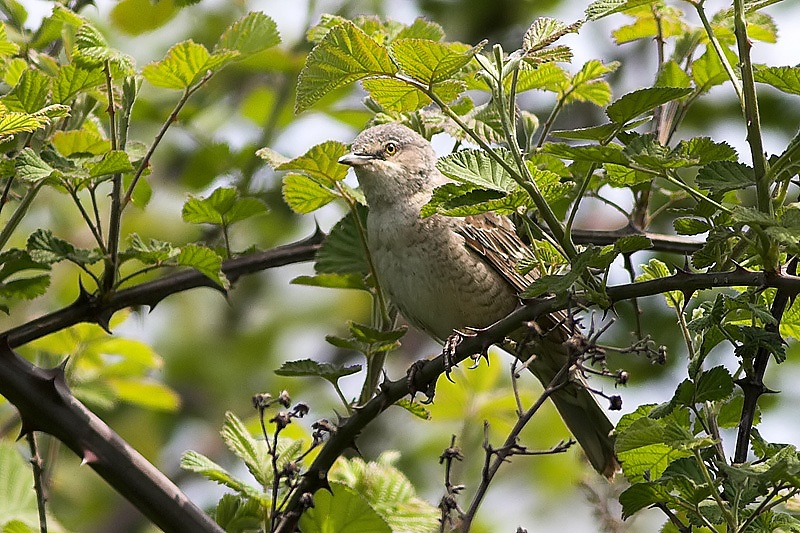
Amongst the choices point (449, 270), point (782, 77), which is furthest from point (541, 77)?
point (449, 270)

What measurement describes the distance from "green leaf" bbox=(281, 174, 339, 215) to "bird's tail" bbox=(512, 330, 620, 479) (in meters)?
1.11

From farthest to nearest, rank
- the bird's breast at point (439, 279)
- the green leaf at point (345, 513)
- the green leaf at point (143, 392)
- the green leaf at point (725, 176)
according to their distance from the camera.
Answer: the green leaf at point (143, 392)
the bird's breast at point (439, 279)
the green leaf at point (345, 513)
the green leaf at point (725, 176)

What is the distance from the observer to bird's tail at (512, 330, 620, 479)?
3.91 metres

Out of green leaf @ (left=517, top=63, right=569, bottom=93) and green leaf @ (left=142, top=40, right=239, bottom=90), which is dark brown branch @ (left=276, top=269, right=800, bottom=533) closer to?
green leaf @ (left=517, top=63, right=569, bottom=93)

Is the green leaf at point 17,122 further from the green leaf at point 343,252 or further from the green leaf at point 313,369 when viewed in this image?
the green leaf at point 343,252

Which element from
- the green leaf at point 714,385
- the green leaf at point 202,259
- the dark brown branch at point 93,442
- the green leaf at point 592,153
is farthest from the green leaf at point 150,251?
the green leaf at point 714,385

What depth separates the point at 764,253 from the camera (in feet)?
6.70

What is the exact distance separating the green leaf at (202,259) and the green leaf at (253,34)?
579 millimetres

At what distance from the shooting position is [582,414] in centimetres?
419

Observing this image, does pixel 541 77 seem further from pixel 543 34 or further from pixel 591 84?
pixel 543 34

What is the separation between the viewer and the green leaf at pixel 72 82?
2877 millimetres

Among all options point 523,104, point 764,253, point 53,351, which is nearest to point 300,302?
point 523,104

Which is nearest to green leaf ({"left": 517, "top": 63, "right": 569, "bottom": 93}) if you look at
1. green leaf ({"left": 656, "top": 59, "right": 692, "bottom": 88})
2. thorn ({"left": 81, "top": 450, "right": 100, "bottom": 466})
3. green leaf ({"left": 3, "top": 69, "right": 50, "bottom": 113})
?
green leaf ({"left": 656, "top": 59, "right": 692, "bottom": 88})

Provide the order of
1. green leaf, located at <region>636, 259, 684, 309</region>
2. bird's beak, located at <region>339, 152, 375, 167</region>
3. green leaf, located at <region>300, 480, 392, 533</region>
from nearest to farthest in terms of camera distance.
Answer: green leaf, located at <region>636, 259, 684, 309</region> < green leaf, located at <region>300, 480, 392, 533</region> < bird's beak, located at <region>339, 152, 375, 167</region>
